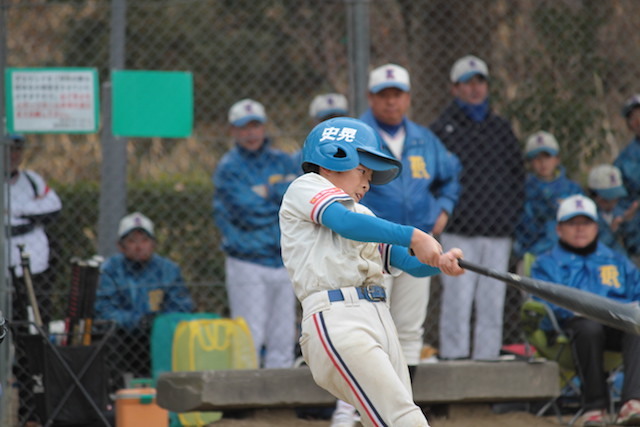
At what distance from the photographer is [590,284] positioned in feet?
20.2

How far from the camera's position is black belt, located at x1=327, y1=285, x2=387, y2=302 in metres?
3.65

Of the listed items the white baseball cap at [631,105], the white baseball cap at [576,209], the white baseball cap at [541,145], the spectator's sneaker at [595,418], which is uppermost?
the white baseball cap at [631,105]

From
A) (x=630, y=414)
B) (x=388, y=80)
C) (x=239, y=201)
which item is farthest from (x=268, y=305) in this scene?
Result: (x=630, y=414)

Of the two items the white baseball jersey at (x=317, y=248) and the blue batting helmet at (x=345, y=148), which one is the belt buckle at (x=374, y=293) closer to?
the white baseball jersey at (x=317, y=248)

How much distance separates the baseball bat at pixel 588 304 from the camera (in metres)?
3.26

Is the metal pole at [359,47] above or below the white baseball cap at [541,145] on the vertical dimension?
above

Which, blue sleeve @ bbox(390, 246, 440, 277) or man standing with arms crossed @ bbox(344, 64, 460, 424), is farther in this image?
man standing with arms crossed @ bbox(344, 64, 460, 424)

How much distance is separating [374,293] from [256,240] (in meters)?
2.92

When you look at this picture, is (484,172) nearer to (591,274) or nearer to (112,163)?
(591,274)

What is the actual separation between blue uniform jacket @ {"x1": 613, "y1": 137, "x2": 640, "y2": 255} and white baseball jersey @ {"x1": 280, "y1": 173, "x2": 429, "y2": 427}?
3843mm

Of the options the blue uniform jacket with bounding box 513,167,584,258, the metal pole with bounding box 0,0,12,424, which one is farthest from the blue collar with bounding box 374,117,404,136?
the metal pole with bounding box 0,0,12,424

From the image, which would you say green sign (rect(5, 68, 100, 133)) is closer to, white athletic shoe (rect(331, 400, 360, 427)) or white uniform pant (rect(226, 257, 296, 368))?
white uniform pant (rect(226, 257, 296, 368))

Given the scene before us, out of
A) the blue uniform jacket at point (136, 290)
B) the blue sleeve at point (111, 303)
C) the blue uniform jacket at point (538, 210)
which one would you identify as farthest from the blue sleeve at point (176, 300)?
the blue uniform jacket at point (538, 210)

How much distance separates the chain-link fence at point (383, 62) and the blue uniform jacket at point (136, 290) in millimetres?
318
